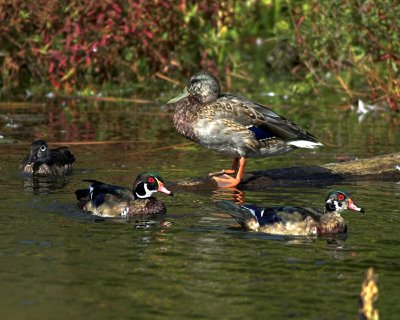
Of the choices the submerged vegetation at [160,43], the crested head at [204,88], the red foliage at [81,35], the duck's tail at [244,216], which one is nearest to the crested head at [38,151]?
the crested head at [204,88]

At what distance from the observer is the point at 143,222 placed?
11.4 meters

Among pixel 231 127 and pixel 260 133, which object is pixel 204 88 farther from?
pixel 260 133

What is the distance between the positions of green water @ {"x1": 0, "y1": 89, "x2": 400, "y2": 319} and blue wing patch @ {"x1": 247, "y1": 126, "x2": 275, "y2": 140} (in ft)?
2.68

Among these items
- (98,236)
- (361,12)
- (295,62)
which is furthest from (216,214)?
(295,62)

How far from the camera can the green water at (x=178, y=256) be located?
8266 millimetres

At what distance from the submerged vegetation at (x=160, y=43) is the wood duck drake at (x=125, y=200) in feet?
29.6

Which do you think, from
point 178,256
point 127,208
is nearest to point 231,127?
point 127,208

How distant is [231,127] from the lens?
13.9 meters

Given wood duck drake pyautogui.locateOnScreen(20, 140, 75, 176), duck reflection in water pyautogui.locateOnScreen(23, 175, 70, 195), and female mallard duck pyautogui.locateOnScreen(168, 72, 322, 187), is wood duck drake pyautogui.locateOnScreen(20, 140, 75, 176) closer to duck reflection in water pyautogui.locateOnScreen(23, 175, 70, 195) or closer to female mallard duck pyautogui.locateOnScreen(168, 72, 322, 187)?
duck reflection in water pyautogui.locateOnScreen(23, 175, 70, 195)

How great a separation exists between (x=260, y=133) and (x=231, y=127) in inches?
15.9

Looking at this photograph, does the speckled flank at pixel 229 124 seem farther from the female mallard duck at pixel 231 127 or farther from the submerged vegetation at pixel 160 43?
the submerged vegetation at pixel 160 43

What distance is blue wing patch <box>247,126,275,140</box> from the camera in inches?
553

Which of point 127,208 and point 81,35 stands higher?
point 81,35

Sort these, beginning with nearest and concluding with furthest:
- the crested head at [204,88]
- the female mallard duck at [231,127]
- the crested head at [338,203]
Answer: the crested head at [338,203]
the female mallard duck at [231,127]
the crested head at [204,88]
